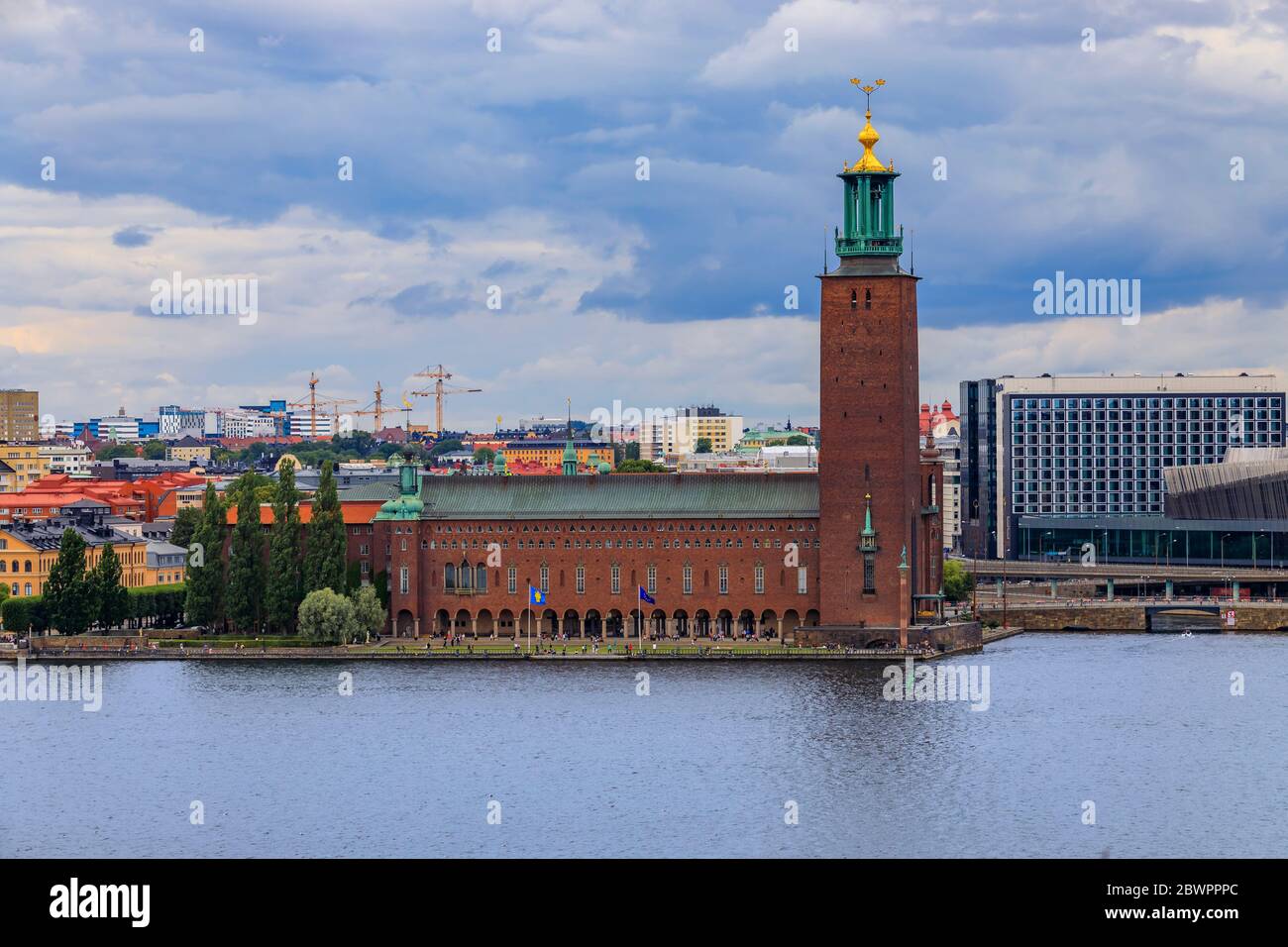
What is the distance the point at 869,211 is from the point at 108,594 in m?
34.8

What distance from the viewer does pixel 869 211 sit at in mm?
95625

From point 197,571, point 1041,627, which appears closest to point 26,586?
point 197,571

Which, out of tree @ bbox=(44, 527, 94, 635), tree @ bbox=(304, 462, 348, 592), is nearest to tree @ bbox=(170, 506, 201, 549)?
tree @ bbox=(44, 527, 94, 635)

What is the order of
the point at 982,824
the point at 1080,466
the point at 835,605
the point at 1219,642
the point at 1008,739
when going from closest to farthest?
the point at 982,824
the point at 1008,739
the point at 835,605
the point at 1219,642
the point at 1080,466

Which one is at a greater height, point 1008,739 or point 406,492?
point 406,492

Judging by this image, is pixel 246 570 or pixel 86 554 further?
pixel 86 554

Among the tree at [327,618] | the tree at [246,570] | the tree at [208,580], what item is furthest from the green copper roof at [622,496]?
the tree at [208,580]

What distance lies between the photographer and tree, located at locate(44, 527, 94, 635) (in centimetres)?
9775

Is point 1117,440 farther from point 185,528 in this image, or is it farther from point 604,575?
point 604,575

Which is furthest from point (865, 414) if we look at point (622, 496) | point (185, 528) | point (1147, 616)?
point (185, 528)

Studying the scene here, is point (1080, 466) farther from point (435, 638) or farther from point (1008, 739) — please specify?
point (1008, 739)

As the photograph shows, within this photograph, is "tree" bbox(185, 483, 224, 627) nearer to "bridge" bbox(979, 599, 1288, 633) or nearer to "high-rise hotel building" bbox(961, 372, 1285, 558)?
"bridge" bbox(979, 599, 1288, 633)
